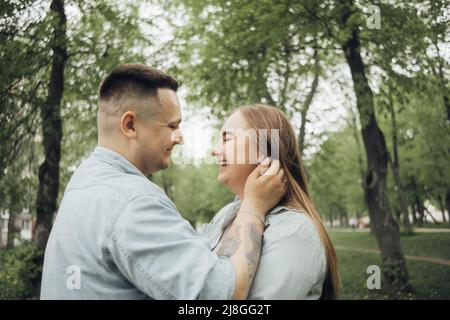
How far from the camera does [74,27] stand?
22.3 ft

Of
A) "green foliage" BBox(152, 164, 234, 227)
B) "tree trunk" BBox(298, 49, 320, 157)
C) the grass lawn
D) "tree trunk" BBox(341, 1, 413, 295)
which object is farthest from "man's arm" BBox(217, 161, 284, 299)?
"green foliage" BBox(152, 164, 234, 227)

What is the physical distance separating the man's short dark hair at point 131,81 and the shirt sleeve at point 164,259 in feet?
2.90

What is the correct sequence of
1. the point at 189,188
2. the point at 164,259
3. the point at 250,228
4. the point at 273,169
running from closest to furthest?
1. the point at 164,259
2. the point at 250,228
3. the point at 273,169
4. the point at 189,188

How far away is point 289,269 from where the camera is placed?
1.81 metres

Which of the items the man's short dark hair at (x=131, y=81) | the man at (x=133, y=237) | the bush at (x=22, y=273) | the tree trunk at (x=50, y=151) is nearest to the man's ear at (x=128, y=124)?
the man at (x=133, y=237)

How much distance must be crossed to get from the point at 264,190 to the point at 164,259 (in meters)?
0.72

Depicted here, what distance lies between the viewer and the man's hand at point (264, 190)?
2.04m

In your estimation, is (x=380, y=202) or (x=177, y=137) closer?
(x=177, y=137)

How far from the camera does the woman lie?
71.5 inches

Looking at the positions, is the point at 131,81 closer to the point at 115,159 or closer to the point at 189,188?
the point at 115,159

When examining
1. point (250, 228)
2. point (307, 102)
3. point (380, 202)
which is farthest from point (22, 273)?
point (380, 202)

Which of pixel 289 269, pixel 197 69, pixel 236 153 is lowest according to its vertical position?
pixel 289 269

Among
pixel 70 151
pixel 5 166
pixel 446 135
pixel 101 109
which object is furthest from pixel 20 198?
pixel 446 135

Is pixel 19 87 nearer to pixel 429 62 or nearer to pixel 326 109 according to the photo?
pixel 429 62
